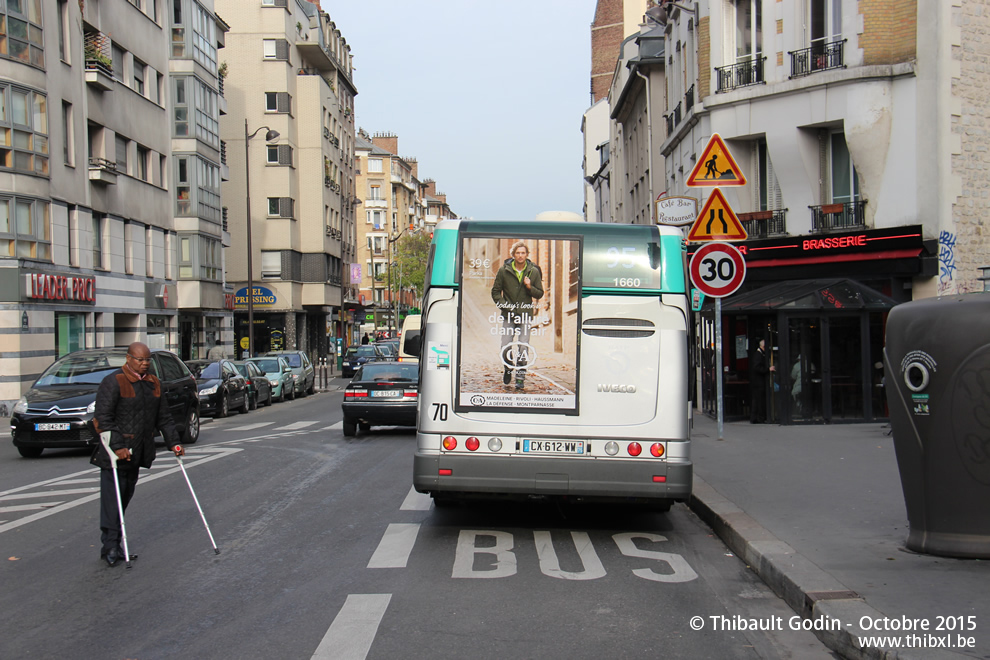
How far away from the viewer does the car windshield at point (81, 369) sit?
55.7 feet

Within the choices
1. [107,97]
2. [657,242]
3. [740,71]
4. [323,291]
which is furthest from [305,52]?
[657,242]

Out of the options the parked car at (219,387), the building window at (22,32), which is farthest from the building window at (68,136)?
the parked car at (219,387)

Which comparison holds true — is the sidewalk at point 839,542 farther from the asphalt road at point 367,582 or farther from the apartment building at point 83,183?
the apartment building at point 83,183

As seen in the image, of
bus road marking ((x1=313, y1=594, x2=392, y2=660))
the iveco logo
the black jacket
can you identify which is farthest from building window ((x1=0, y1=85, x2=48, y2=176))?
bus road marking ((x1=313, y1=594, x2=392, y2=660))

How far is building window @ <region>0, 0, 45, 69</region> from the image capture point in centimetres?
2712

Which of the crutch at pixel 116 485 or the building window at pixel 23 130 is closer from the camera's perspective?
the crutch at pixel 116 485

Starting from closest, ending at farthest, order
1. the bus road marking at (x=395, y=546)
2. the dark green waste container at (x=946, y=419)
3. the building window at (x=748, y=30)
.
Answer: the dark green waste container at (x=946, y=419), the bus road marking at (x=395, y=546), the building window at (x=748, y=30)

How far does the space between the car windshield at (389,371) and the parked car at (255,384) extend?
11.0 meters


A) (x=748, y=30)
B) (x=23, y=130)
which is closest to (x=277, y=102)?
(x=23, y=130)

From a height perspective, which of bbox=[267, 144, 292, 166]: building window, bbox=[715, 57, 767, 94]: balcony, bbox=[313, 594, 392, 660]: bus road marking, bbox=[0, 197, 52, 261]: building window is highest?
bbox=[267, 144, 292, 166]: building window

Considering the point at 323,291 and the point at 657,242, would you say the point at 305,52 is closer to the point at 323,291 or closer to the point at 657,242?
the point at 323,291

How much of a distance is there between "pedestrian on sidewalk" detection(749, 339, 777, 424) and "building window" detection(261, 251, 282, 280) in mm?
46526

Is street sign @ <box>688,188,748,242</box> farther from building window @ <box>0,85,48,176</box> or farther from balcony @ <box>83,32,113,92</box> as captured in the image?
balcony @ <box>83,32,113,92</box>

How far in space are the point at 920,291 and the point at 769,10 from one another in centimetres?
694
